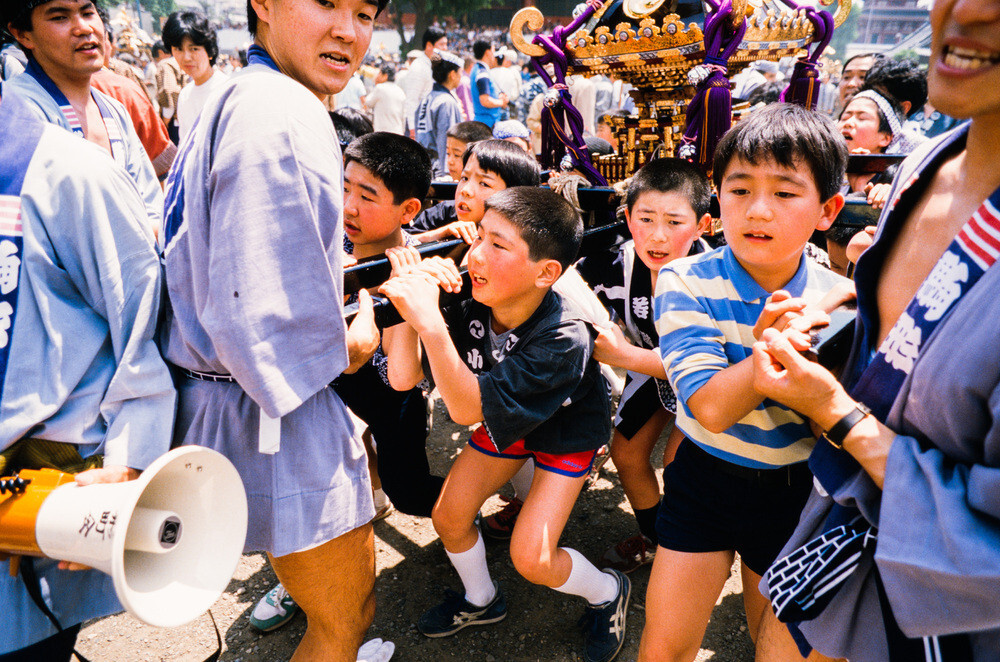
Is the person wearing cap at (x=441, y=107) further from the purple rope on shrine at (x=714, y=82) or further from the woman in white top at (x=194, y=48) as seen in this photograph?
the purple rope on shrine at (x=714, y=82)

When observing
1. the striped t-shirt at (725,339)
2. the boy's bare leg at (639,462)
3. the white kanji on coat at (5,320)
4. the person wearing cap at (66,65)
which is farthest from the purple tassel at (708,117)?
the white kanji on coat at (5,320)

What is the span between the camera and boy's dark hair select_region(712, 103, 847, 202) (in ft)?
5.08

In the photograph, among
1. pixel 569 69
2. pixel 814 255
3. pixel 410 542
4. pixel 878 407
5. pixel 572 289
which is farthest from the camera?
pixel 569 69

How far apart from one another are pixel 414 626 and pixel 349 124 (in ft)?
10.1

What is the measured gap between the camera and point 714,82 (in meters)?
2.94

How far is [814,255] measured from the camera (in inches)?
96.8

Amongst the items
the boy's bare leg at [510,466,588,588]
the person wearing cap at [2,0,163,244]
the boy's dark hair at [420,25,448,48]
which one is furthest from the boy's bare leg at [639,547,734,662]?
the boy's dark hair at [420,25,448,48]

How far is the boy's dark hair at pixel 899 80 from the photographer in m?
3.80

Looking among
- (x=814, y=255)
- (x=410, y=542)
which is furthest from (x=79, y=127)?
(x=814, y=255)

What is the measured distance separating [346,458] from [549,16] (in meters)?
36.4

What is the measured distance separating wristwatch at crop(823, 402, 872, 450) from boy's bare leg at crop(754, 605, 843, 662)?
20.6 inches

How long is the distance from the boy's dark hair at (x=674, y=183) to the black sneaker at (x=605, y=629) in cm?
152

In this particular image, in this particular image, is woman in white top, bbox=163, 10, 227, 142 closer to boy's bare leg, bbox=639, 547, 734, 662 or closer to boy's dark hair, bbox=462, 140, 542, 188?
boy's dark hair, bbox=462, 140, 542, 188

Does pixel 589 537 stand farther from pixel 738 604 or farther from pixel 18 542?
pixel 18 542
